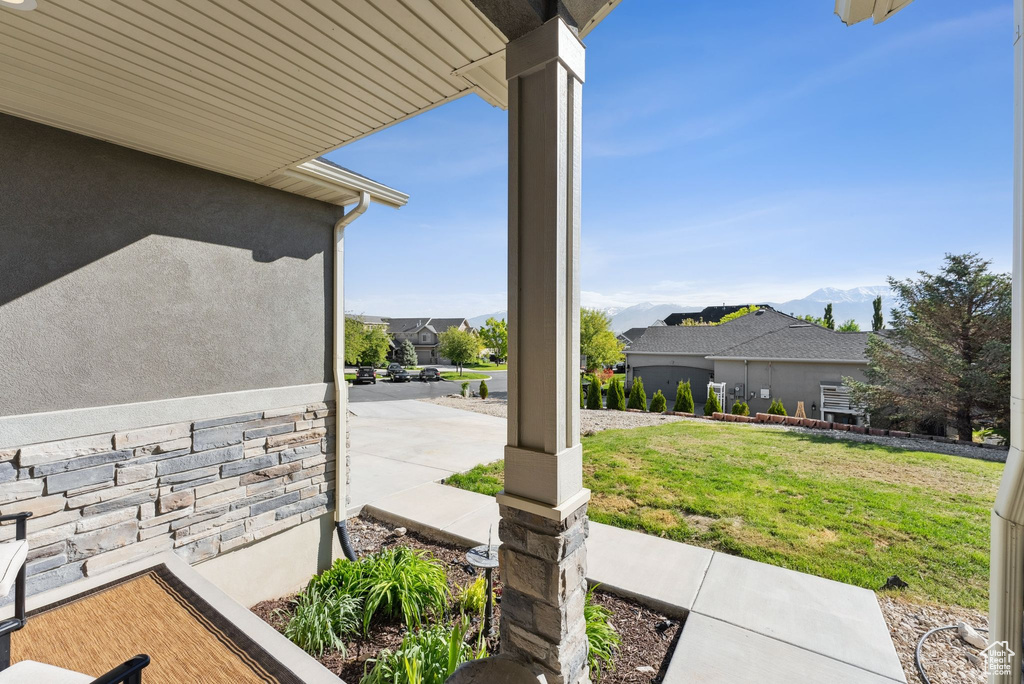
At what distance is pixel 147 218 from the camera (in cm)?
256

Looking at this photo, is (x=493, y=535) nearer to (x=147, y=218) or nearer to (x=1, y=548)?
(x=1, y=548)

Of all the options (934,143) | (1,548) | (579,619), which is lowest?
(579,619)

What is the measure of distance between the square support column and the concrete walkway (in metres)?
1.03

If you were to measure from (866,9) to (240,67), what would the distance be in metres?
2.83

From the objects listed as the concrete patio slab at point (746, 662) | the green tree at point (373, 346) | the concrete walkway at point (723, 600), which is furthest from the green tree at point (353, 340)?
the concrete patio slab at point (746, 662)

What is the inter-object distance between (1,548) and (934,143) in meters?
9.59

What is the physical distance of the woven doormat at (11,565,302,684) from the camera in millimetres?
1770

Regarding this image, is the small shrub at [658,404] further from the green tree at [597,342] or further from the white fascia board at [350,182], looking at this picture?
the white fascia board at [350,182]

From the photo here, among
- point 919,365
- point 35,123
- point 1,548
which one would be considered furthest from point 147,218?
point 919,365

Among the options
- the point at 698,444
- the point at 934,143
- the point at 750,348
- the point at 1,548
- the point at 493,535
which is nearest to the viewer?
the point at 1,548

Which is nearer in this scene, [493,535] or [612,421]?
[493,535]

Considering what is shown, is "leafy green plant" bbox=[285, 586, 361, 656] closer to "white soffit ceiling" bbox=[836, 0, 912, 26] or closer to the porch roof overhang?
the porch roof overhang

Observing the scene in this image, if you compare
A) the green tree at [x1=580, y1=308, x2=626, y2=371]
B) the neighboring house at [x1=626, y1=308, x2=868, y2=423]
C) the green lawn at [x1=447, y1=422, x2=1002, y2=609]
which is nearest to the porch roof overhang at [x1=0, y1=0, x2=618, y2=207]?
the green lawn at [x1=447, y1=422, x2=1002, y2=609]

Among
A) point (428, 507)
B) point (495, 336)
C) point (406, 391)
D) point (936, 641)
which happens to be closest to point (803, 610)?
point (936, 641)
